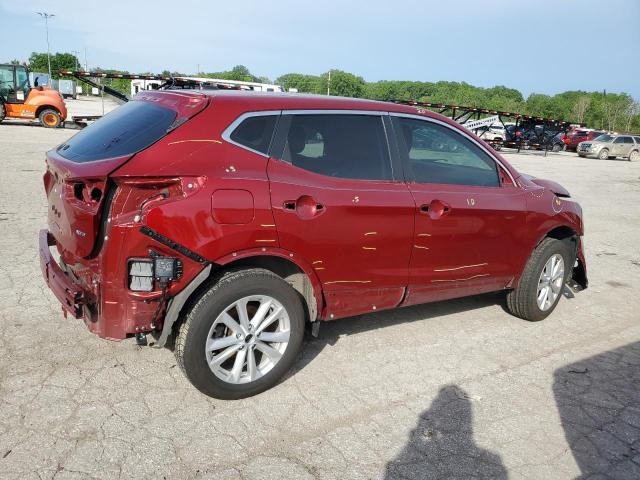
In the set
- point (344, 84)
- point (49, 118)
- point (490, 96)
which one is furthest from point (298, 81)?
point (49, 118)

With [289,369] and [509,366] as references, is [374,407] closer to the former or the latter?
[289,369]

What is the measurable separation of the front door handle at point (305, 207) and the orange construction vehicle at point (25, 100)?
21880 mm

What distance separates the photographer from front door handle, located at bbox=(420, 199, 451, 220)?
371 centimetres

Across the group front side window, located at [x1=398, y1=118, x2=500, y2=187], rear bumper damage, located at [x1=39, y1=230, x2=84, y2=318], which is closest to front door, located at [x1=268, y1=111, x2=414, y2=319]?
front side window, located at [x1=398, y1=118, x2=500, y2=187]

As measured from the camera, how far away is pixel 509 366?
3951 mm

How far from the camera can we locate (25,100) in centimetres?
2125

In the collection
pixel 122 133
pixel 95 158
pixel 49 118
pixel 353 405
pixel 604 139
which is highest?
pixel 122 133

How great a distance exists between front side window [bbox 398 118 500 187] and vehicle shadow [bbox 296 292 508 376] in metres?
1.35

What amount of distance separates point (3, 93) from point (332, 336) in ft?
71.6

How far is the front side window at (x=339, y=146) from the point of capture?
3.30m

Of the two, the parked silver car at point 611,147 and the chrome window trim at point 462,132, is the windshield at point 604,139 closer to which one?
the parked silver car at point 611,147

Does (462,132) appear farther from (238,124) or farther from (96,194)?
(96,194)

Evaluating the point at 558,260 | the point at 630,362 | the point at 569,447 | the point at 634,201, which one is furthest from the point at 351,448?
the point at 634,201

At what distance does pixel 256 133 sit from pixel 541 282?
3.02 m
